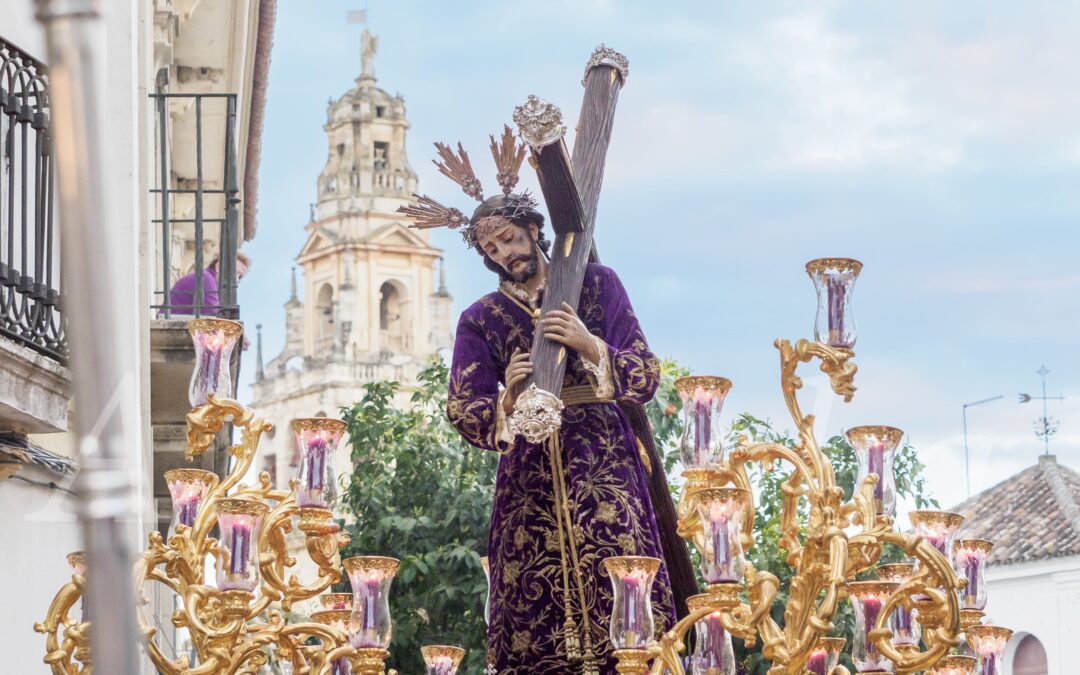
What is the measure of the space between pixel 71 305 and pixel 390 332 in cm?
6843

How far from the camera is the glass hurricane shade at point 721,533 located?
15.5 ft

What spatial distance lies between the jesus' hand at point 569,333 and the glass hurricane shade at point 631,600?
576 millimetres

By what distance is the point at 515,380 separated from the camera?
16.1 ft

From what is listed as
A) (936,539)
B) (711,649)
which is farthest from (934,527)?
(711,649)

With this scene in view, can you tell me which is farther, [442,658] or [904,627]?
[442,658]

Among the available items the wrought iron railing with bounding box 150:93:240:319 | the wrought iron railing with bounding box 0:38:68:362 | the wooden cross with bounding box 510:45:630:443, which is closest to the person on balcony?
the wrought iron railing with bounding box 150:93:240:319

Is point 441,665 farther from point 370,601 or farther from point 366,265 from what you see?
point 366,265

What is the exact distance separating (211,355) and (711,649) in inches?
65.7

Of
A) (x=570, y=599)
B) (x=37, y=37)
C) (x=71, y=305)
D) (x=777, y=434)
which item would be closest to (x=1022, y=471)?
A: (x=777, y=434)

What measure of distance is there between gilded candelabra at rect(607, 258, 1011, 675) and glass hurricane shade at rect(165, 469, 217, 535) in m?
1.34

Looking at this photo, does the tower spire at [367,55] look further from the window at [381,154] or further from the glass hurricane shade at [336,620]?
the glass hurricane shade at [336,620]

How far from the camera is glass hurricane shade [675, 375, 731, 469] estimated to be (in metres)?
5.11

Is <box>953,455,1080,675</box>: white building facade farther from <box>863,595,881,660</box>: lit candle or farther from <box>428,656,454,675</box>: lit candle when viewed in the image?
<box>863,595,881,660</box>: lit candle

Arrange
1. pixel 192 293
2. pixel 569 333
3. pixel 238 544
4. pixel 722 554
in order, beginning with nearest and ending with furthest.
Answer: pixel 722 554 → pixel 569 333 → pixel 238 544 → pixel 192 293
